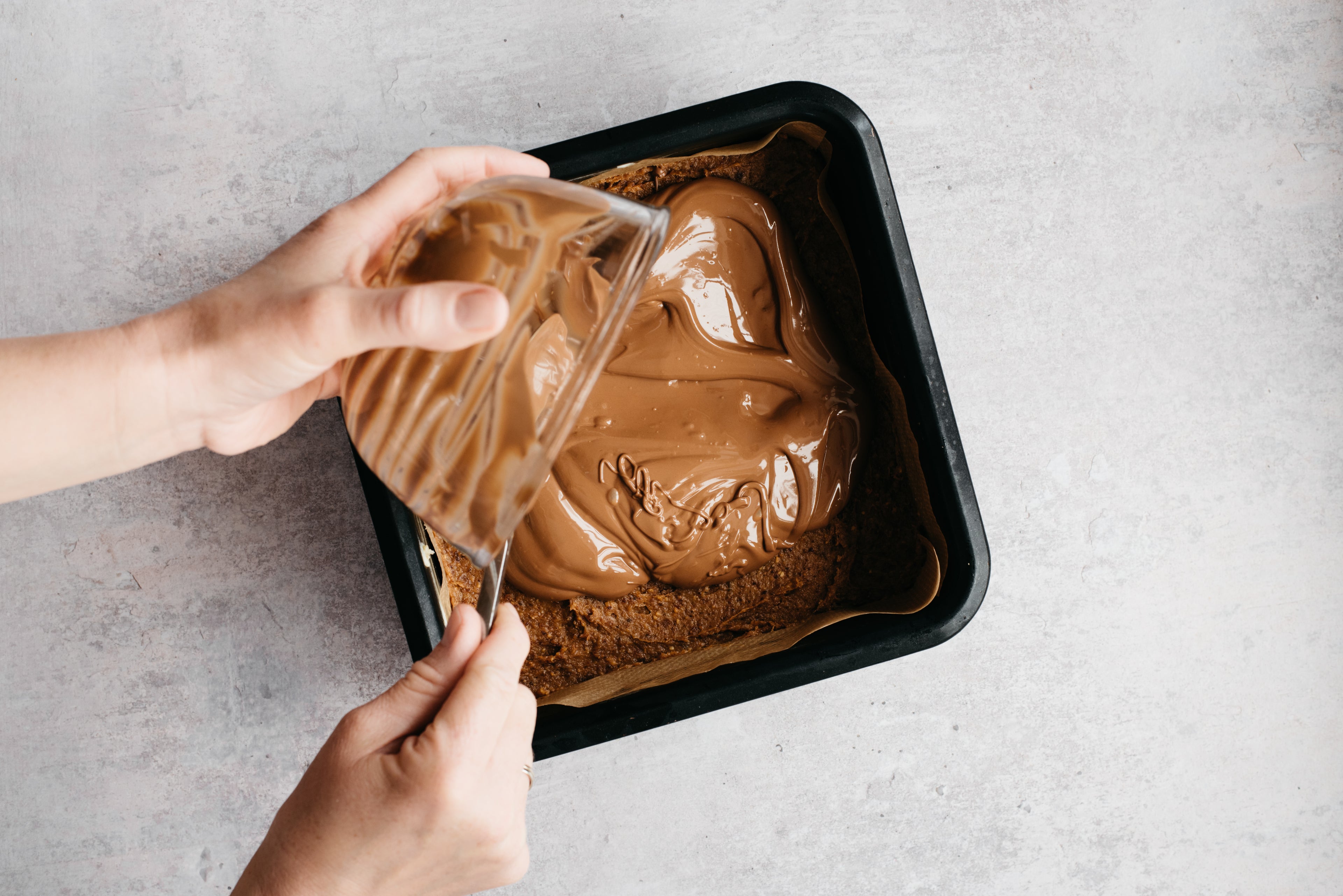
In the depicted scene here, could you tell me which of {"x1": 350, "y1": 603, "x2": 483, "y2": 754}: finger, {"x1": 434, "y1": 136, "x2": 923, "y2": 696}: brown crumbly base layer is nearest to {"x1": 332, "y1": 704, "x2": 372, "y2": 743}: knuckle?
{"x1": 350, "y1": 603, "x2": 483, "y2": 754}: finger

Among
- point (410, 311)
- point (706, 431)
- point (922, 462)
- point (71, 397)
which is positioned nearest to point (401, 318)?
point (410, 311)

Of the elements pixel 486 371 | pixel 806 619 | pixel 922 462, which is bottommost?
pixel 806 619

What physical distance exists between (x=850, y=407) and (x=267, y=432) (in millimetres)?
748

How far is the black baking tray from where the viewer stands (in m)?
0.95

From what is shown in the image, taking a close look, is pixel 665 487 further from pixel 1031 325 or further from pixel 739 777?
pixel 1031 325

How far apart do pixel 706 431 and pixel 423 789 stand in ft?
1.85

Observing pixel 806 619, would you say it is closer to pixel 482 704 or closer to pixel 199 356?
pixel 482 704

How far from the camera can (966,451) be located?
4.02ft

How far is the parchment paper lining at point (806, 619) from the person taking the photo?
1.00m

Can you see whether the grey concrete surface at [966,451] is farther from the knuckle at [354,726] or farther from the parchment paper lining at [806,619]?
the knuckle at [354,726]

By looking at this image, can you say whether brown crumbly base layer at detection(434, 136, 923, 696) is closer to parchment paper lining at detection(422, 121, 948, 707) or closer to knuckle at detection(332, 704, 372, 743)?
parchment paper lining at detection(422, 121, 948, 707)

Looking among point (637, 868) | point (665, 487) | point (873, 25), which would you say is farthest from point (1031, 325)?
point (637, 868)

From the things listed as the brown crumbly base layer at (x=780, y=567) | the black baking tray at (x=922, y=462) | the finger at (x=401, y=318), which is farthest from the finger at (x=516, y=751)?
the finger at (x=401, y=318)

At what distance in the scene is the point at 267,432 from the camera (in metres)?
0.95
